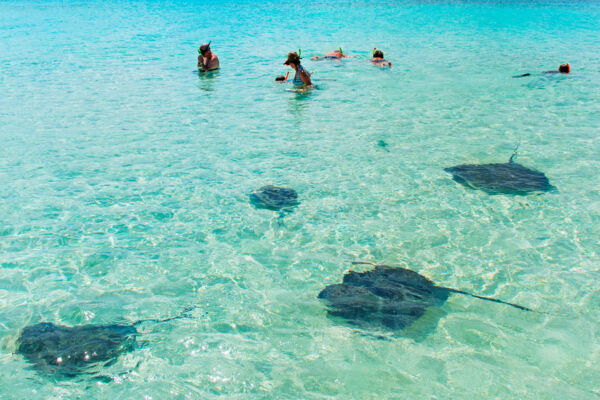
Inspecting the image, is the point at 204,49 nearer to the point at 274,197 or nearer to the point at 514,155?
the point at 274,197

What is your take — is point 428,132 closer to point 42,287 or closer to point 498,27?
point 42,287

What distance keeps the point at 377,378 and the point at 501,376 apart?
1.06m

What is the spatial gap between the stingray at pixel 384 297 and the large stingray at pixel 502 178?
3032 millimetres

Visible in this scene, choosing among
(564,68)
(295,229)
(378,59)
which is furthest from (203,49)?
(564,68)

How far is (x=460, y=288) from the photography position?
5.01 metres

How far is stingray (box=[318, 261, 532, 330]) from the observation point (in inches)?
173

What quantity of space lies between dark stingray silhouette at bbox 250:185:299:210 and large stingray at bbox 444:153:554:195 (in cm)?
282

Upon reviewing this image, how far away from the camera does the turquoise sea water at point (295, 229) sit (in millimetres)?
3986

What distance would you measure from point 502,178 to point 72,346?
659 centimetres

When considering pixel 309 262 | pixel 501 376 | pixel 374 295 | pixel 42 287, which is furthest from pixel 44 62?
pixel 501 376

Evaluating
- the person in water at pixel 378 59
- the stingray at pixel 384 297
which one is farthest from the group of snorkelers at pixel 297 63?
the stingray at pixel 384 297

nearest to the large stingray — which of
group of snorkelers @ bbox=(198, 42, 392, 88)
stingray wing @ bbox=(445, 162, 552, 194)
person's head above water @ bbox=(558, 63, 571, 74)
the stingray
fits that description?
stingray wing @ bbox=(445, 162, 552, 194)

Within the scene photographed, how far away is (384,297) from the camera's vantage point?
14.9ft

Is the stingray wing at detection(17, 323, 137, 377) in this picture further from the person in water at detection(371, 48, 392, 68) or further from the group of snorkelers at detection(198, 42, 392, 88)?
the person in water at detection(371, 48, 392, 68)
